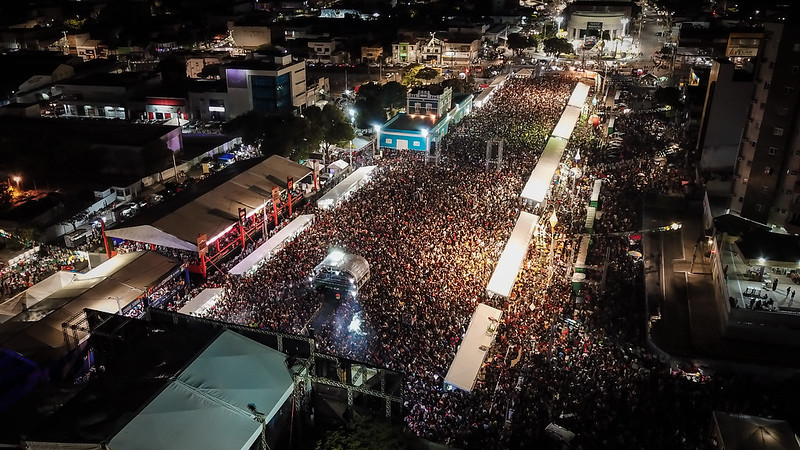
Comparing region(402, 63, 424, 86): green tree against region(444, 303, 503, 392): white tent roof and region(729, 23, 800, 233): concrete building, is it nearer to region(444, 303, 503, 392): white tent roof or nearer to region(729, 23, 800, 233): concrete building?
region(729, 23, 800, 233): concrete building

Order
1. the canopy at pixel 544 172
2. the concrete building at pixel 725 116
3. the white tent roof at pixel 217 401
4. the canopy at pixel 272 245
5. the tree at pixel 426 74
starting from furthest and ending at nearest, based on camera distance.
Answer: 1. the tree at pixel 426 74
2. the concrete building at pixel 725 116
3. the canopy at pixel 544 172
4. the canopy at pixel 272 245
5. the white tent roof at pixel 217 401

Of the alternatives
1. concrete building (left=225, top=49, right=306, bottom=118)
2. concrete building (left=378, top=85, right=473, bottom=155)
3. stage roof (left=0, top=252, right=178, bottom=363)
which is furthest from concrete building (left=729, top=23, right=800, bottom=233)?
concrete building (left=225, top=49, right=306, bottom=118)

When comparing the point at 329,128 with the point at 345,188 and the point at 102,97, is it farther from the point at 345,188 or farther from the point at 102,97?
the point at 102,97

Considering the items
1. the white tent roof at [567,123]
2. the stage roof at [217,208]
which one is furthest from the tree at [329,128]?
the white tent roof at [567,123]

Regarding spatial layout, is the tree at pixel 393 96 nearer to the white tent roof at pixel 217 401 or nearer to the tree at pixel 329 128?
the tree at pixel 329 128

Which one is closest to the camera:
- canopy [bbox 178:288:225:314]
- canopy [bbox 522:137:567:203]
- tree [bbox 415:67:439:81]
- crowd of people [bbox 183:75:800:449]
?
crowd of people [bbox 183:75:800:449]

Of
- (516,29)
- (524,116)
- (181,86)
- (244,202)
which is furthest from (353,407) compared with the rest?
(516,29)

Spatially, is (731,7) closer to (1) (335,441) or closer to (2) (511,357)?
(2) (511,357)
